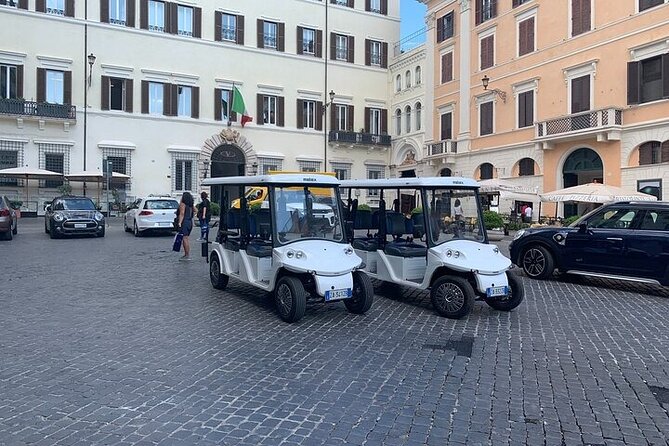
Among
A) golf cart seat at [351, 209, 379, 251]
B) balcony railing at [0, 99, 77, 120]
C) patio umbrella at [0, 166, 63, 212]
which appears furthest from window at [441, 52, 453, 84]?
golf cart seat at [351, 209, 379, 251]

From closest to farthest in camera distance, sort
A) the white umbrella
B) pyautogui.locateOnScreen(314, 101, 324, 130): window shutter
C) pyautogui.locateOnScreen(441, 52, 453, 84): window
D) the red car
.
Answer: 1. the red car
2. the white umbrella
3. pyautogui.locateOnScreen(441, 52, 453, 84): window
4. pyautogui.locateOnScreen(314, 101, 324, 130): window shutter

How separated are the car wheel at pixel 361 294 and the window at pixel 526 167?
25.1m

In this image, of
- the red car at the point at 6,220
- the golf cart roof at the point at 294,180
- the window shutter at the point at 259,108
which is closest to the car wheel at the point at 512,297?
the golf cart roof at the point at 294,180

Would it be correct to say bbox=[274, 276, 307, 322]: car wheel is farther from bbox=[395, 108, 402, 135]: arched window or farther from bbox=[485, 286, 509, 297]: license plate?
bbox=[395, 108, 402, 135]: arched window

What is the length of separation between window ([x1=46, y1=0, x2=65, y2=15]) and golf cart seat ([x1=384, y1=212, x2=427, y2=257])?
1208 inches

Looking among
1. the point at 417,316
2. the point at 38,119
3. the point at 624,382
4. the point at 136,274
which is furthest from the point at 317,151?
the point at 624,382

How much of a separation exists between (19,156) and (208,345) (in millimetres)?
30117

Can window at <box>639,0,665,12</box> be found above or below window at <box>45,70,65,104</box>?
above

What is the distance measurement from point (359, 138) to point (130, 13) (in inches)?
679

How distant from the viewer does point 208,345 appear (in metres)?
6.14

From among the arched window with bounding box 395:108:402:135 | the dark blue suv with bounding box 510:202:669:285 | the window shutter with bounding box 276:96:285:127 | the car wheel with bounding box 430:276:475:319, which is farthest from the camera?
the arched window with bounding box 395:108:402:135

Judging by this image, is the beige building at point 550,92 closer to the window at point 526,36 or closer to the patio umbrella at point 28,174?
the window at point 526,36

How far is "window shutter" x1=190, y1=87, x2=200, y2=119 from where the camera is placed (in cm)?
3588

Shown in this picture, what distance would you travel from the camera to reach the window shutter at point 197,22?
35.7 metres
